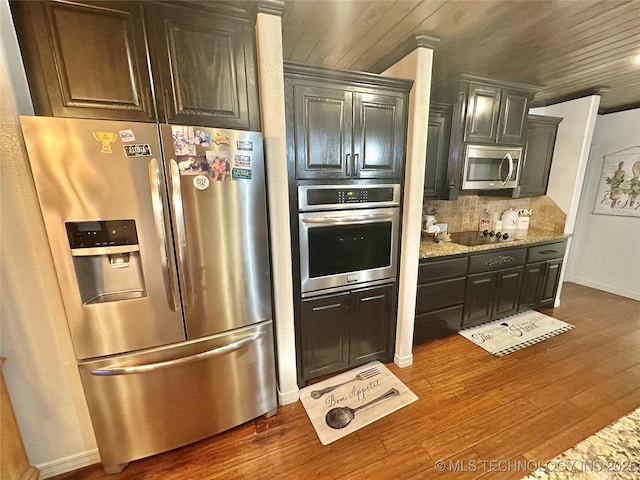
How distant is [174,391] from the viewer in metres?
1.50

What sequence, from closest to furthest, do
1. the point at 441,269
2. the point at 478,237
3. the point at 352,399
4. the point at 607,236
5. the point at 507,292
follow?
the point at 352,399 < the point at 441,269 < the point at 507,292 < the point at 478,237 < the point at 607,236

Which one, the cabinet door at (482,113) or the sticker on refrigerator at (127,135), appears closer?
the sticker on refrigerator at (127,135)

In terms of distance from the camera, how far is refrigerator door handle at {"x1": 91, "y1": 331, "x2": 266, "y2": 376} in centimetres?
138

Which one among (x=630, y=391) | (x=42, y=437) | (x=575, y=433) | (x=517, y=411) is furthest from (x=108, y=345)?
(x=630, y=391)

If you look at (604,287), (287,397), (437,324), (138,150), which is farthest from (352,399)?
(604,287)

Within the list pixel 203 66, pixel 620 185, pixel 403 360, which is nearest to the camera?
pixel 203 66

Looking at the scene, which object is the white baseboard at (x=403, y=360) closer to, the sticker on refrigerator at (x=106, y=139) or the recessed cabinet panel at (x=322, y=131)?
the recessed cabinet panel at (x=322, y=131)

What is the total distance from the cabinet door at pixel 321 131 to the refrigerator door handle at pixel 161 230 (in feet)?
2.61

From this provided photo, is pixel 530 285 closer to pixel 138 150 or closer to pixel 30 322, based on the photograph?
pixel 138 150

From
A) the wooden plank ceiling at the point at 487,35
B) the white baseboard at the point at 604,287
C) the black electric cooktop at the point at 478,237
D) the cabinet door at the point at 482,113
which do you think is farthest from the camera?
the white baseboard at the point at 604,287

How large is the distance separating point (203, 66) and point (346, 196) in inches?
43.2

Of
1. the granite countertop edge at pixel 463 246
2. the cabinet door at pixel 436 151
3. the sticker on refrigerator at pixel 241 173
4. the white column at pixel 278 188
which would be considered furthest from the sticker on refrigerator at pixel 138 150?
the cabinet door at pixel 436 151

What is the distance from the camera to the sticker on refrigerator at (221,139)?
1370 mm

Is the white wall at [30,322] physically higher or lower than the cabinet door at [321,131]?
lower
